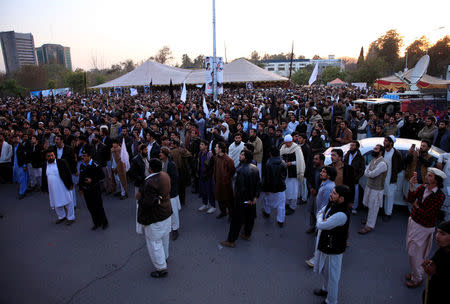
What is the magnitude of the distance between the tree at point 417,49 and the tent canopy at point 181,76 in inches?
1390

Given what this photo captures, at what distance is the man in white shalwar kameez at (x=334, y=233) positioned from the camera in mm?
2938

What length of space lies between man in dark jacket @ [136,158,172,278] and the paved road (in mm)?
477

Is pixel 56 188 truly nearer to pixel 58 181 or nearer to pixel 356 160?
pixel 58 181

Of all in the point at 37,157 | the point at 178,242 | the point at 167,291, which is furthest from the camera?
the point at 37,157

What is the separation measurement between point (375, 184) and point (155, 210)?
3791mm

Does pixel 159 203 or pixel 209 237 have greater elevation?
pixel 159 203

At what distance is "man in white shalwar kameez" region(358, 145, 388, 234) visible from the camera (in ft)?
15.3

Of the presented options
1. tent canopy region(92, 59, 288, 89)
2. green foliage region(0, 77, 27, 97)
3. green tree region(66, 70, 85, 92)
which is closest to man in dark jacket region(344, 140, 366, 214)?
tent canopy region(92, 59, 288, 89)

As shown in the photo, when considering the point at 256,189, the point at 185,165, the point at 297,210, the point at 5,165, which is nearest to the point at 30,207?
the point at 5,165

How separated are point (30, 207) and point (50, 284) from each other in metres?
3.65

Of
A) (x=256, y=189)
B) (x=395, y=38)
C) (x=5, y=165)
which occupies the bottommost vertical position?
(x=5, y=165)

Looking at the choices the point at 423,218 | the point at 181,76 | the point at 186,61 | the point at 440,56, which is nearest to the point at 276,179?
the point at 423,218

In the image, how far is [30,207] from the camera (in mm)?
6711

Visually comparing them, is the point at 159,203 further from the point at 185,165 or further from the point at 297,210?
the point at 297,210
